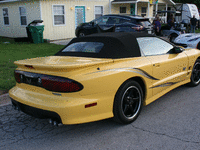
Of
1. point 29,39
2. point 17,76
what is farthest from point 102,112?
point 29,39

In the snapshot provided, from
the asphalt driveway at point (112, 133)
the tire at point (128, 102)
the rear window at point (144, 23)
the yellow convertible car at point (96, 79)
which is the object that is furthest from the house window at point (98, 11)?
the tire at point (128, 102)

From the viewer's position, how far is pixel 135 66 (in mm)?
3691

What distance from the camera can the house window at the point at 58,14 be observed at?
16.0 metres

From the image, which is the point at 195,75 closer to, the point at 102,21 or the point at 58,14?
the point at 102,21

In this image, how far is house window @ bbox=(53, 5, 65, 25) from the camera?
15951mm

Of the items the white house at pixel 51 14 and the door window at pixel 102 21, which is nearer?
the door window at pixel 102 21

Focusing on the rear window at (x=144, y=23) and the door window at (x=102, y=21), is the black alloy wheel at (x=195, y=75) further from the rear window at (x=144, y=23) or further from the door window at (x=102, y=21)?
the door window at (x=102, y=21)

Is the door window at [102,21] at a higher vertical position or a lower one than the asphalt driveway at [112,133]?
higher

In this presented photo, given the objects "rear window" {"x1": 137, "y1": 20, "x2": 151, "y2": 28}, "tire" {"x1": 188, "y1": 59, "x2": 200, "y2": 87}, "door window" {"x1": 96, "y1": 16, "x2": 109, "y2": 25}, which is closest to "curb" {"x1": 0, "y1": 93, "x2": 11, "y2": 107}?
"tire" {"x1": 188, "y1": 59, "x2": 200, "y2": 87}

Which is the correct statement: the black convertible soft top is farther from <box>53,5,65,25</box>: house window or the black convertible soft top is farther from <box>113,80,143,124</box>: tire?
<box>53,5,65,25</box>: house window

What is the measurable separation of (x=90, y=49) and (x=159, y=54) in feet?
4.70

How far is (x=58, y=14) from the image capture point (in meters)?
16.1

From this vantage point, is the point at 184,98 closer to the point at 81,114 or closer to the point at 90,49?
the point at 90,49

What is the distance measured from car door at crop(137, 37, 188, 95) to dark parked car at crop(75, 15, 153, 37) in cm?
770
